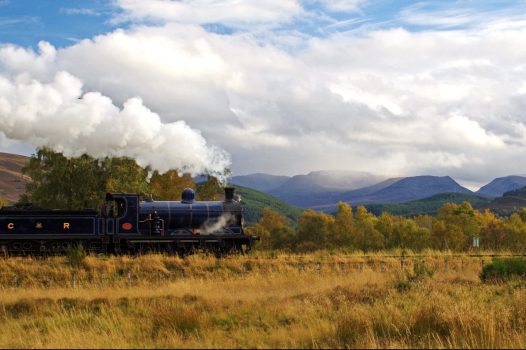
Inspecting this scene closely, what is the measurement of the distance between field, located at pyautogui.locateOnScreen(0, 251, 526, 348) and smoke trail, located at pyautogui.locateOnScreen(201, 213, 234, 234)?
272cm

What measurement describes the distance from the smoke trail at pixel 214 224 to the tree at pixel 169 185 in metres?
34.8

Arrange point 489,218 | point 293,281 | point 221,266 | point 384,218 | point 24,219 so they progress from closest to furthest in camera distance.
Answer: point 293,281
point 221,266
point 24,219
point 384,218
point 489,218

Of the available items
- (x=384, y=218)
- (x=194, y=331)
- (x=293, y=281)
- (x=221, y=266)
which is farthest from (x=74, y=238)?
(x=384, y=218)

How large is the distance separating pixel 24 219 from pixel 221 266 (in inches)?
421

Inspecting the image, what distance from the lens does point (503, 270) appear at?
2402 cm

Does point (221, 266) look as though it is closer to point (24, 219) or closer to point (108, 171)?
point (24, 219)

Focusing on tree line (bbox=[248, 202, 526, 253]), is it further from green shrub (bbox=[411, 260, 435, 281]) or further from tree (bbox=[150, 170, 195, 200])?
green shrub (bbox=[411, 260, 435, 281])

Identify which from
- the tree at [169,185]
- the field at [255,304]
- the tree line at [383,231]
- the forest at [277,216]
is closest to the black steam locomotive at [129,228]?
the field at [255,304]

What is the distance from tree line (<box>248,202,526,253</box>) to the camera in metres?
70.8

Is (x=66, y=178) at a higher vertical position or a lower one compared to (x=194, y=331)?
higher

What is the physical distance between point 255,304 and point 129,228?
15.7 metres

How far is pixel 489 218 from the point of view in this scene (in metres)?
106

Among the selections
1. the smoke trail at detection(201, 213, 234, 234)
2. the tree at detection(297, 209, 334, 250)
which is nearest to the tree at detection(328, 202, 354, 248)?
the tree at detection(297, 209, 334, 250)

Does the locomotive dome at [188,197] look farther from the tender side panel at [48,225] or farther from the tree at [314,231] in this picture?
the tree at [314,231]
